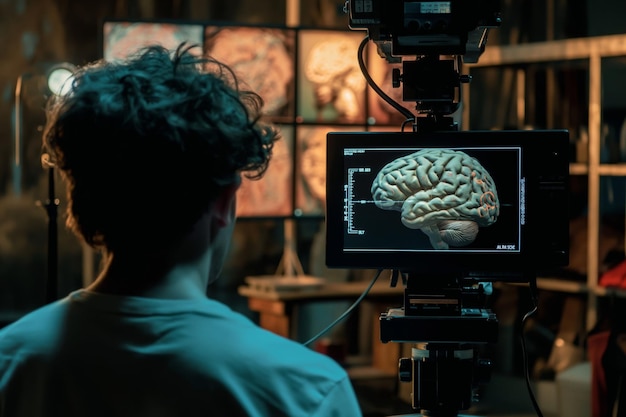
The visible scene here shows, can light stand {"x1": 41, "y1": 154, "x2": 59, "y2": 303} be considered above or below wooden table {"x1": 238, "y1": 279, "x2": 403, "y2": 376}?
above

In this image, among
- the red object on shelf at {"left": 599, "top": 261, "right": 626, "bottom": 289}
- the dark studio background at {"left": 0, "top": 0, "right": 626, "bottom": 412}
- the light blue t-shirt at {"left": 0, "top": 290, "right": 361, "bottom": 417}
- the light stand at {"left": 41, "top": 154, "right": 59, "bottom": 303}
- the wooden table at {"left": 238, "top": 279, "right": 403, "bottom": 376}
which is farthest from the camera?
the dark studio background at {"left": 0, "top": 0, "right": 626, "bottom": 412}

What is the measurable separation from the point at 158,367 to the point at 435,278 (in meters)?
1.13

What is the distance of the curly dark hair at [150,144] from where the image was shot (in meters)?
0.93

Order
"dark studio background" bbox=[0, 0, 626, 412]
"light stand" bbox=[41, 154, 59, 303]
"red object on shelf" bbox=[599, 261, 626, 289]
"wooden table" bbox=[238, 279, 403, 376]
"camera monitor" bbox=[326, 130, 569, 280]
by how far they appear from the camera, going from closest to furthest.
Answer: "camera monitor" bbox=[326, 130, 569, 280] → "light stand" bbox=[41, 154, 59, 303] → "red object on shelf" bbox=[599, 261, 626, 289] → "wooden table" bbox=[238, 279, 403, 376] → "dark studio background" bbox=[0, 0, 626, 412]

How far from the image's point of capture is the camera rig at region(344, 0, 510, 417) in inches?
73.4

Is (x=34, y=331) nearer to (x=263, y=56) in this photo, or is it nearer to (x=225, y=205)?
(x=225, y=205)

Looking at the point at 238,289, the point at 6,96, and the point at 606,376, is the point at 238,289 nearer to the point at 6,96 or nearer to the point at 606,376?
the point at 6,96

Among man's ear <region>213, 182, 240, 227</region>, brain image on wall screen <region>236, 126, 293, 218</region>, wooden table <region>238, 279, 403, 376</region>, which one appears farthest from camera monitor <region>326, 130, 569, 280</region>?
wooden table <region>238, 279, 403, 376</region>

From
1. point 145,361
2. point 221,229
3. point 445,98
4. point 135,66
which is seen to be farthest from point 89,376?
point 445,98

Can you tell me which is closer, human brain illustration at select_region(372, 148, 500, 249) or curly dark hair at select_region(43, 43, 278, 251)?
curly dark hair at select_region(43, 43, 278, 251)

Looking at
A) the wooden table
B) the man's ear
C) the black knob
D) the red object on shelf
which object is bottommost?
the wooden table

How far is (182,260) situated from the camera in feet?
3.18

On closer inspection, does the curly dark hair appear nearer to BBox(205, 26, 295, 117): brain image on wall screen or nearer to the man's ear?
the man's ear

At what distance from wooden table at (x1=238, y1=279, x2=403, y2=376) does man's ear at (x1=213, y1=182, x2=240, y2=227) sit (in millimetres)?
2989
